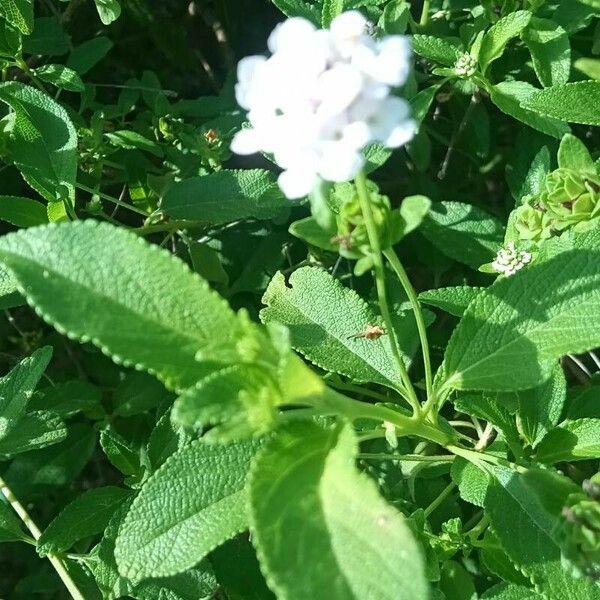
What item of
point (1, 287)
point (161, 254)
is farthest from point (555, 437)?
point (1, 287)

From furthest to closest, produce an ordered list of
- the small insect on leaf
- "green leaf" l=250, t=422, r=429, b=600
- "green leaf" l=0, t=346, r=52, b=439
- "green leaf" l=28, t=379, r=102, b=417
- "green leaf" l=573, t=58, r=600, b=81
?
"green leaf" l=28, t=379, r=102, b=417 < "green leaf" l=0, t=346, r=52, b=439 < the small insect on leaf < "green leaf" l=573, t=58, r=600, b=81 < "green leaf" l=250, t=422, r=429, b=600

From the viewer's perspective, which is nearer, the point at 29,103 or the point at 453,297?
the point at 453,297

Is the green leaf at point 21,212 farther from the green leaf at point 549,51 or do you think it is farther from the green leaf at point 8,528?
the green leaf at point 549,51

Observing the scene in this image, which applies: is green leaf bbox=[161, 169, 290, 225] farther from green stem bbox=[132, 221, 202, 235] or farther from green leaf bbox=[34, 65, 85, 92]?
green leaf bbox=[34, 65, 85, 92]

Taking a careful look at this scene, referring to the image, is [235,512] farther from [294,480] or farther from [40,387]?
[40,387]

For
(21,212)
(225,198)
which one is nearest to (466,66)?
(225,198)

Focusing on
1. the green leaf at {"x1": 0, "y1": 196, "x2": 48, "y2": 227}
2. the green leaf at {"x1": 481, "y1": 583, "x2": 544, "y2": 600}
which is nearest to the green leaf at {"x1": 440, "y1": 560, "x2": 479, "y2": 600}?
the green leaf at {"x1": 481, "y1": 583, "x2": 544, "y2": 600}
